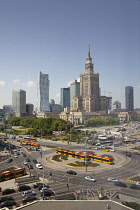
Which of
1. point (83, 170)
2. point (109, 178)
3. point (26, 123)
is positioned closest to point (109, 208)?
point (109, 178)

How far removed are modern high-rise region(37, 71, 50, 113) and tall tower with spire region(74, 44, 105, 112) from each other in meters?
17.1

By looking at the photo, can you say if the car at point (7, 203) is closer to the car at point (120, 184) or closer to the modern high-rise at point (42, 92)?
the car at point (120, 184)

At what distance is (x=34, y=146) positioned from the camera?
19.8 metres

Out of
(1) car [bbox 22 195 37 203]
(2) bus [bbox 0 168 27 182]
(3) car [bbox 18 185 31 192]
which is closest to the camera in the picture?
(1) car [bbox 22 195 37 203]

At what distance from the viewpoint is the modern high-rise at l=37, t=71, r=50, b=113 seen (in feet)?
220

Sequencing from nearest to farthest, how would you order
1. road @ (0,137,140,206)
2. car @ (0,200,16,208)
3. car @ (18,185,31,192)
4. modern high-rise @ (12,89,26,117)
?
car @ (0,200,16,208) < road @ (0,137,140,206) < car @ (18,185,31,192) < modern high-rise @ (12,89,26,117)

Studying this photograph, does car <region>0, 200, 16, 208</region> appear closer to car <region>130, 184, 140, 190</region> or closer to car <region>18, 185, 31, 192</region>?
car <region>18, 185, 31, 192</region>

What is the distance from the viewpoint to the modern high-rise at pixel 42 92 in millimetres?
66938

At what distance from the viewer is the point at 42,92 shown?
67688 mm

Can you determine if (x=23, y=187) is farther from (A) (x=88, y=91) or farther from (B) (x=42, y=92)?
(B) (x=42, y=92)

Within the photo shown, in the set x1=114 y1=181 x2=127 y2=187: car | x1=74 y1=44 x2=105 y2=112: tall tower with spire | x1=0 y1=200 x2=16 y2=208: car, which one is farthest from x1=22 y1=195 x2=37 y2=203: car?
x1=74 y1=44 x2=105 y2=112: tall tower with spire

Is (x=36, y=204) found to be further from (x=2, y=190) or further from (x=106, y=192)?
(x=2, y=190)

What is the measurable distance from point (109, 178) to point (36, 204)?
18.7 feet

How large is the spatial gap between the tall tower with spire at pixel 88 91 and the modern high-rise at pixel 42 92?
673 inches
